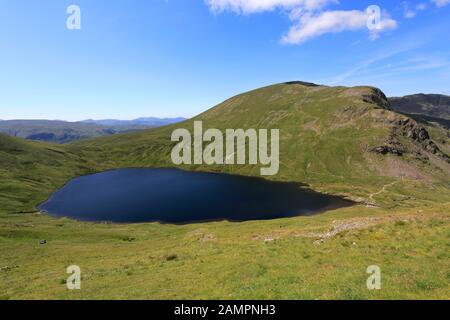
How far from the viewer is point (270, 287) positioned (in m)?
23.8

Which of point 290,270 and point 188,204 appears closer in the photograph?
point 290,270

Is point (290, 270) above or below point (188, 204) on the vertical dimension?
above

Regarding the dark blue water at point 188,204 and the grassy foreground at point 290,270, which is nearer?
the grassy foreground at point 290,270

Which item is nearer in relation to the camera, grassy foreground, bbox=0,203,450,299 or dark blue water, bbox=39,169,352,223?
grassy foreground, bbox=0,203,450,299

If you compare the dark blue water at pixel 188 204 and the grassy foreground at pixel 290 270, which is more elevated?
the grassy foreground at pixel 290 270

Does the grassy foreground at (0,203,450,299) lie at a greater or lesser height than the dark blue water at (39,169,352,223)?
greater

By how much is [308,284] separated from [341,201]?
154159 mm

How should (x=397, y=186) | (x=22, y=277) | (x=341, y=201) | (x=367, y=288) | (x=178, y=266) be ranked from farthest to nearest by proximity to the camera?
(x=397, y=186) → (x=341, y=201) → (x=22, y=277) → (x=178, y=266) → (x=367, y=288)
